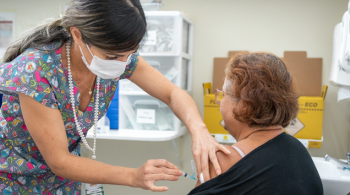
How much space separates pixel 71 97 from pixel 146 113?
1.05m

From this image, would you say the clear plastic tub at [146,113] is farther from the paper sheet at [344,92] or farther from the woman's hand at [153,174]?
the woman's hand at [153,174]

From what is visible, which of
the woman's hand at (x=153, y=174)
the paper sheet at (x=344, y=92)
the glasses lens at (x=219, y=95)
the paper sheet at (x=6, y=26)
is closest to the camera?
the woman's hand at (x=153, y=174)

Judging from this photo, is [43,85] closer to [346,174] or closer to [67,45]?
[67,45]

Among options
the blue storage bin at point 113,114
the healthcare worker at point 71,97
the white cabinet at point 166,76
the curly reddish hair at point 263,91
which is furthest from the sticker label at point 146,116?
the curly reddish hair at point 263,91

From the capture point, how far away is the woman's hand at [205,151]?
811mm

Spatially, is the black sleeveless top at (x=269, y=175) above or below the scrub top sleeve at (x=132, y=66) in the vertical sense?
below

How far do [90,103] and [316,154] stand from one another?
1.68 m

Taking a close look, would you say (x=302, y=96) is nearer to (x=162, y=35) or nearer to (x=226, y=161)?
(x=162, y=35)

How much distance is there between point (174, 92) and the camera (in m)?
1.10

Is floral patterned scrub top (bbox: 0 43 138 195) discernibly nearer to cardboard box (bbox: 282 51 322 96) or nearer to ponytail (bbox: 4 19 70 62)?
ponytail (bbox: 4 19 70 62)

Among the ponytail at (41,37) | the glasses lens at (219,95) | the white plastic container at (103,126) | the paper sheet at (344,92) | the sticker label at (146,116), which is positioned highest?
the ponytail at (41,37)

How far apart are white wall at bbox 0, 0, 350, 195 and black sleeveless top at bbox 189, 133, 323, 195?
1383 millimetres

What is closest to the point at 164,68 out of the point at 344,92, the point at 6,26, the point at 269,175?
the point at 344,92

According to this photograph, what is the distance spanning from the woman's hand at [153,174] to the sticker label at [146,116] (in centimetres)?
121
